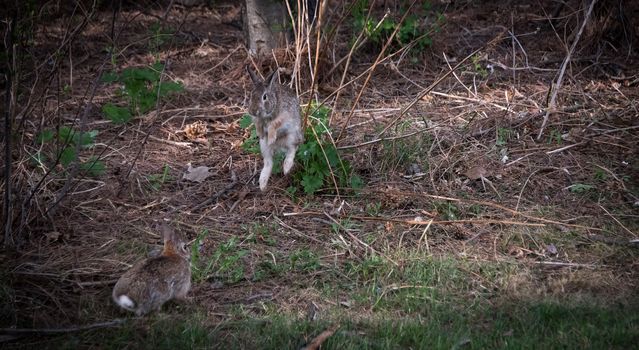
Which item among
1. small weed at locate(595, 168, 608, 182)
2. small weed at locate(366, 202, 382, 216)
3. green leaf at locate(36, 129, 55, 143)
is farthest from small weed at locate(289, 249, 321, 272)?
small weed at locate(595, 168, 608, 182)

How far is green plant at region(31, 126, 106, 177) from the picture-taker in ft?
19.6

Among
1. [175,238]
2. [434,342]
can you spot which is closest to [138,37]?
[175,238]

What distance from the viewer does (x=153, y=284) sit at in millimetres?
4840

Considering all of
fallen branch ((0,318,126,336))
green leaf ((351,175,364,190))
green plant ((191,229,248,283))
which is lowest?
green leaf ((351,175,364,190))

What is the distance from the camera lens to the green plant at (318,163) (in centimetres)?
665

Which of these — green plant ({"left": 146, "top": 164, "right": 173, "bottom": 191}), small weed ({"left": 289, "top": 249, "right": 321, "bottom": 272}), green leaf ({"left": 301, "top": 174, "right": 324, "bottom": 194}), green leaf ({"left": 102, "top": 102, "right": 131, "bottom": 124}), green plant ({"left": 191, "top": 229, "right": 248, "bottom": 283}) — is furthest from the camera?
green leaf ({"left": 102, "top": 102, "right": 131, "bottom": 124})

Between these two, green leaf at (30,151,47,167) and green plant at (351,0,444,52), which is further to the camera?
green plant at (351,0,444,52)

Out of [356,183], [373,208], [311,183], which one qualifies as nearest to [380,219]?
[373,208]

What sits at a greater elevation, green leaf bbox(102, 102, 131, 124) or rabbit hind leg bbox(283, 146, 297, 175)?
green leaf bbox(102, 102, 131, 124)

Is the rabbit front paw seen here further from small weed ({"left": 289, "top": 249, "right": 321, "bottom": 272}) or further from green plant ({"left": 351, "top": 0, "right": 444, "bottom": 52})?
green plant ({"left": 351, "top": 0, "right": 444, "bottom": 52})

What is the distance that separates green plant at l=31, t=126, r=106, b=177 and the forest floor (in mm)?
132

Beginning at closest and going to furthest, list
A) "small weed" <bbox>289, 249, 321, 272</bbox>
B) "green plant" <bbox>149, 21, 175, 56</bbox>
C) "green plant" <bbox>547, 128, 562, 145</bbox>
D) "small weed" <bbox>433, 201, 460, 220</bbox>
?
"small weed" <bbox>289, 249, 321, 272</bbox> → "small weed" <bbox>433, 201, 460, 220</bbox> → "green plant" <bbox>547, 128, 562, 145</bbox> → "green plant" <bbox>149, 21, 175, 56</bbox>

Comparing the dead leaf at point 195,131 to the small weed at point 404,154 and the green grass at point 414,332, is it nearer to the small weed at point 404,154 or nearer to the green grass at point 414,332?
the small weed at point 404,154

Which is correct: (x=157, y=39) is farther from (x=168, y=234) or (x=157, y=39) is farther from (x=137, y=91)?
(x=168, y=234)
